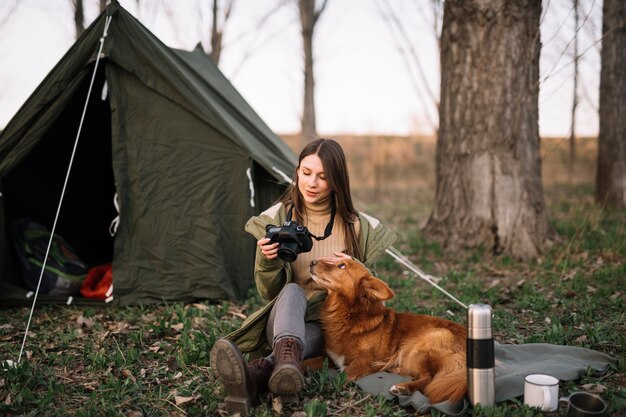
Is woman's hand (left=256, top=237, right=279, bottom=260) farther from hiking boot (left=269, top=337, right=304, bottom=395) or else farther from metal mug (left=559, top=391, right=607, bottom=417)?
metal mug (left=559, top=391, right=607, bottom=417)

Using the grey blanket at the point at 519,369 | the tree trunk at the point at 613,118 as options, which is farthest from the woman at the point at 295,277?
the tree trunk at the point at 613,118

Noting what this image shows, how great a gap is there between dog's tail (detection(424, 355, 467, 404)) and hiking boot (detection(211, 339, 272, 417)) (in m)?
0.88

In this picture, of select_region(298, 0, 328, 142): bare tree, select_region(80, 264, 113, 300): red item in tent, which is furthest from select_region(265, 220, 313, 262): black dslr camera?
select_region(298, 0, 328, 142): bare tree

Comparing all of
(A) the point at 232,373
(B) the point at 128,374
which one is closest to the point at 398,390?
(A) the point at 232,373

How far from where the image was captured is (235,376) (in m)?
2.60

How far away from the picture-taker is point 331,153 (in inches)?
128

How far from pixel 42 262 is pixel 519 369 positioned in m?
4.26

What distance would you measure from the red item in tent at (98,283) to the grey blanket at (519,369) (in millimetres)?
2925

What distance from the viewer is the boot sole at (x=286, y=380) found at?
2578 mm

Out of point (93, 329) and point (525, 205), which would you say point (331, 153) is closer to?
point (93, 329)

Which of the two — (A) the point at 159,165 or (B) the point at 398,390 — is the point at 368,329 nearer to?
(B) the point at 398,390

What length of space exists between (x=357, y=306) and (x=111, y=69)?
308 centimetres

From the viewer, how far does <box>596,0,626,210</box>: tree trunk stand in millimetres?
8812

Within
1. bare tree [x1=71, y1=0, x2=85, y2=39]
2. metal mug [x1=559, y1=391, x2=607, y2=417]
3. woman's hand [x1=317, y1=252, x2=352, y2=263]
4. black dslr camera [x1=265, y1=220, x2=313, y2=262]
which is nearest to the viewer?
metal mug [x1=559, y1=391, x2=607, y2=417]
